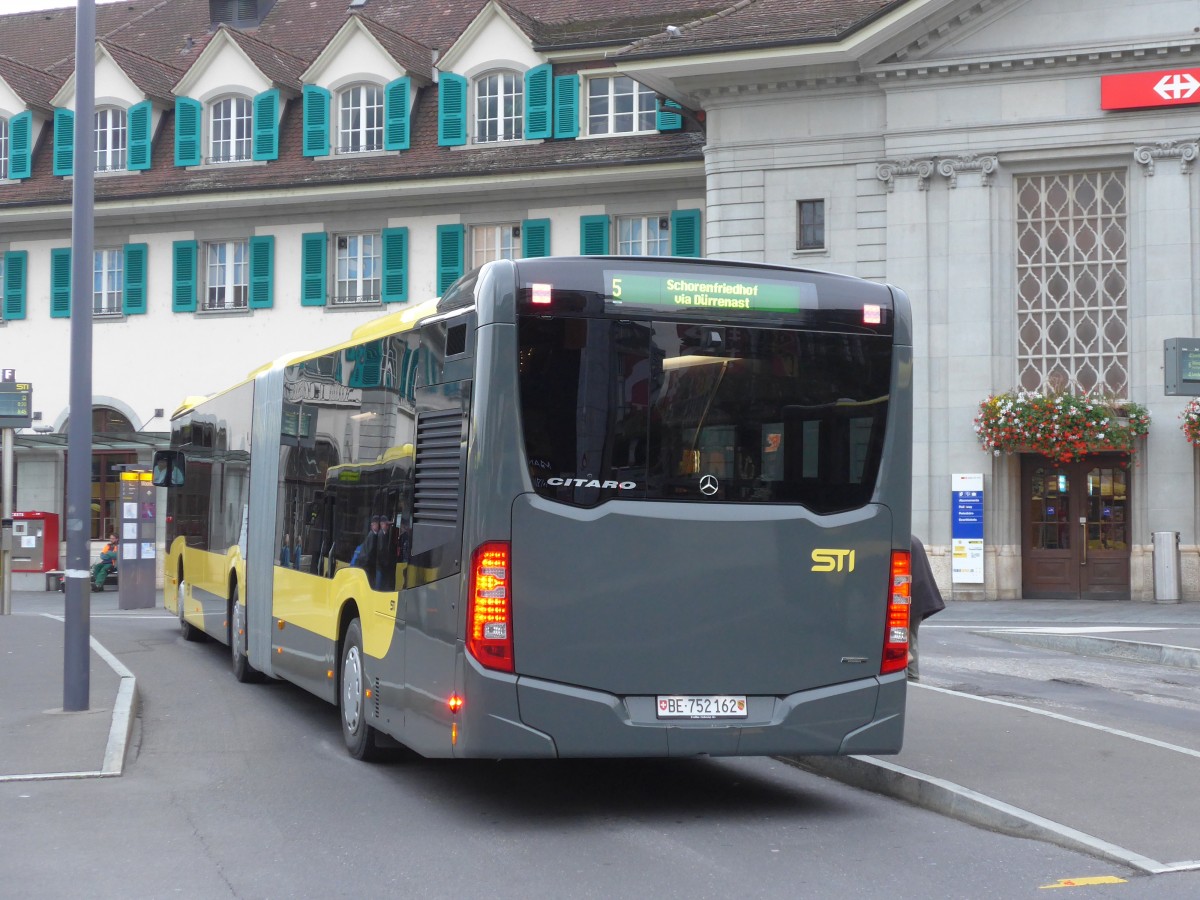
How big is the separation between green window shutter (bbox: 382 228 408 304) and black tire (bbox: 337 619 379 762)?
24.8m

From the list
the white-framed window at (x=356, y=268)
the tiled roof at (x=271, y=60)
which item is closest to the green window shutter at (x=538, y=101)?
the white-framed window at (x=356, y=268)

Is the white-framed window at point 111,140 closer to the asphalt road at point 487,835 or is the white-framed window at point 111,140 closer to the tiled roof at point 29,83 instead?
the tiled roof at point 29,83

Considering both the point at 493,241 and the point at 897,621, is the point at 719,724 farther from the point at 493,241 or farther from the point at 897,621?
the point at 493,241

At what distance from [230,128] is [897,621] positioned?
31106 millimetres

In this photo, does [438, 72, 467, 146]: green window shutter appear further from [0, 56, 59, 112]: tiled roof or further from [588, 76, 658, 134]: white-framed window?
[0, 56, 59, 112]: tiled roof

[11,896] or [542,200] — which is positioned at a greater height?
[542,200]

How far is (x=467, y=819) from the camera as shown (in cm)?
825

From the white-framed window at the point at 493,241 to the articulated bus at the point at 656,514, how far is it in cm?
2568

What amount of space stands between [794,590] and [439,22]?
33.1 meters

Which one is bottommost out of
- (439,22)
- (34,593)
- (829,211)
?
(34,593)

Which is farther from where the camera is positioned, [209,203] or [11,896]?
[209,203]

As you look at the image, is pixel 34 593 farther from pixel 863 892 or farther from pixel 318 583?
pixel 863 892

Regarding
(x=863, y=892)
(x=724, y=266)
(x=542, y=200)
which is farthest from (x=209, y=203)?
(x=863, y=892)

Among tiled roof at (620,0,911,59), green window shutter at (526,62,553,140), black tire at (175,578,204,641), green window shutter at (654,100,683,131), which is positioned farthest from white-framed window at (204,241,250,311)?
→ black tire at (175,578,204,641)
